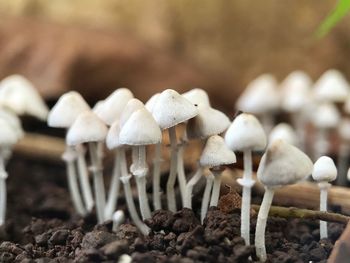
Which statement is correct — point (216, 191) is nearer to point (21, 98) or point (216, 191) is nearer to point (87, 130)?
point (87, 130)

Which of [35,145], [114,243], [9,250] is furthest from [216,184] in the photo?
[35,145]

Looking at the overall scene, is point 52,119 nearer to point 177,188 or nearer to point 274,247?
point 177,188

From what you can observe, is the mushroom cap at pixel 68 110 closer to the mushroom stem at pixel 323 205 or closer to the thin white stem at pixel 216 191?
the thin white stem at pixel 216 191

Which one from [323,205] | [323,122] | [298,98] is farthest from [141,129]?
[298,98]

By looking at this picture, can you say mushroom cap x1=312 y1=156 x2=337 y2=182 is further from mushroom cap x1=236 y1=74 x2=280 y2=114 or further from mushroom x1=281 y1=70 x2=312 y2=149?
mushroom cap x1=236 y1=74 x2=280 y2=114

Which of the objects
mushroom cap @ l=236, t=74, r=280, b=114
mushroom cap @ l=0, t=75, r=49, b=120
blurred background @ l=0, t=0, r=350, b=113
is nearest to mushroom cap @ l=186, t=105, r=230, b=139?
mushroom cap @ l=0, t=75, r=49, b=120

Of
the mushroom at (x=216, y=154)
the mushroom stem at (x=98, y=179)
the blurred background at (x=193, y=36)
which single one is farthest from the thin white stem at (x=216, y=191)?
the blurred background at (x=193, y=36)
